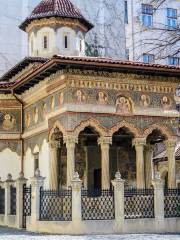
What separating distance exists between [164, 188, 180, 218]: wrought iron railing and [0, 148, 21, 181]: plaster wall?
7.04m

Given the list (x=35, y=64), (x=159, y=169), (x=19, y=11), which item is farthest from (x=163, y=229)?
(x=19, y=11)

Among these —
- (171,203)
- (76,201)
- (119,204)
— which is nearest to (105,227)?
(119,204)

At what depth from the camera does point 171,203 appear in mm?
14805

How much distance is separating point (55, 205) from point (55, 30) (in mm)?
9497

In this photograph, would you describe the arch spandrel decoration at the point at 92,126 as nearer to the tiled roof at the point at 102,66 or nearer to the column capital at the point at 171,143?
the tiled roof at the point at 102,66

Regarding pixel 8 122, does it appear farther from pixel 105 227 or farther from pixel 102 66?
pixel 105 227

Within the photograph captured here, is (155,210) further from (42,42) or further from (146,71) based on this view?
(42,42)

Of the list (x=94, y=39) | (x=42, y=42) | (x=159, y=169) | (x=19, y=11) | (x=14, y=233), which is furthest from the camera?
(x=94, y=39)

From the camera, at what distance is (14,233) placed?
45.5 feet

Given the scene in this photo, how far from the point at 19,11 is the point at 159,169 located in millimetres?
12428

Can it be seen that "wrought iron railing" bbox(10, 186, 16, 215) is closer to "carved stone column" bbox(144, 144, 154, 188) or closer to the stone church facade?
the stone church facade

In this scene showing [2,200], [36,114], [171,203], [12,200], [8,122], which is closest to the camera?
[171,203]

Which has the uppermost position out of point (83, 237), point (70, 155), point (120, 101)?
point (120, 101)

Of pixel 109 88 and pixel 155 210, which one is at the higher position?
pixel 109 88
